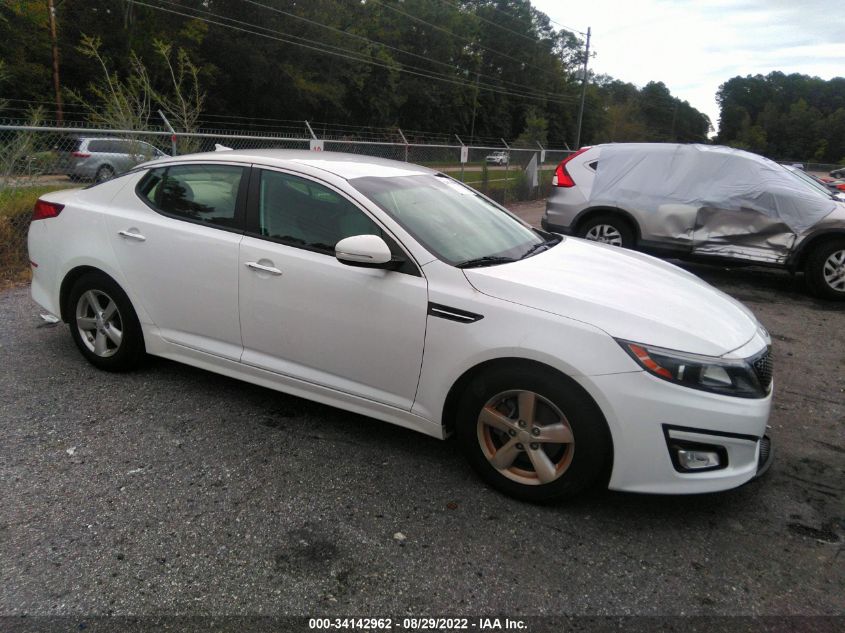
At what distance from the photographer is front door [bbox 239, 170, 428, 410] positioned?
3111 mm

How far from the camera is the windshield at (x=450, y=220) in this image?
3.30m

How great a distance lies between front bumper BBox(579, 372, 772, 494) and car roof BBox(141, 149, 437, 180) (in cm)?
183

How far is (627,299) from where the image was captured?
9.77 feet

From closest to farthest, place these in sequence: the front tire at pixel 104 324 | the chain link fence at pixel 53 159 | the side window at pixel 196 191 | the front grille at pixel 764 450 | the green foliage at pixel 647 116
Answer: the front grille at pixel 764 450 → the side window at pixel 196 191 → the front tire at pixel 104 324 → the chain link fence at pixel 53 159 → the green foliage at pixel 647 116

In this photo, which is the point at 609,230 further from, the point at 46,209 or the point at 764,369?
the point at 46,209

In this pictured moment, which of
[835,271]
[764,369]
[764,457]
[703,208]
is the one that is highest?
[703,208]

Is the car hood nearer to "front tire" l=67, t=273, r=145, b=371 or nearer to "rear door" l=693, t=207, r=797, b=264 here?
"front tire" l=67, t=273, r=145, b=371

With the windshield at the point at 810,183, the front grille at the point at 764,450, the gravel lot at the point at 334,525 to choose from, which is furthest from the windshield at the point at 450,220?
the windshield at the point at 810,183

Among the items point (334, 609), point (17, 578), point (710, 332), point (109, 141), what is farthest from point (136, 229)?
point (109, 141)

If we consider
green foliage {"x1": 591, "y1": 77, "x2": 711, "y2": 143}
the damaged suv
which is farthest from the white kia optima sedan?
green foliage {"x1": 591, "y1": 77, "x2": 711, "y2": 143}

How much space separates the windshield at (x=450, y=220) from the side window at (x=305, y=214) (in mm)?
141

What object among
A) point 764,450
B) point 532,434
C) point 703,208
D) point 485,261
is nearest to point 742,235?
point 703,208

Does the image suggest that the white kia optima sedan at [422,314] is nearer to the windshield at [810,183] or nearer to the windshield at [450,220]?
the windshield at [450,220]

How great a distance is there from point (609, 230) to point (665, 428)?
6.28 m
